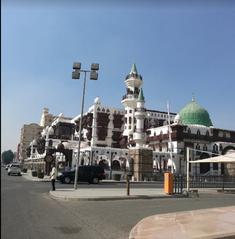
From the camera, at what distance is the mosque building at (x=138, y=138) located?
216ft

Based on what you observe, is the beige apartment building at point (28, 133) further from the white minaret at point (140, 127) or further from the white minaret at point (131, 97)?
the white minaret at point (140, 127)

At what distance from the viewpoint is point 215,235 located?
943 centimetres

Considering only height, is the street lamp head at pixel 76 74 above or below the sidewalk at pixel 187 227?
above

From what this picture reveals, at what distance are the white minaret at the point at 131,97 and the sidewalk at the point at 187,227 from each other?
66.9 meters

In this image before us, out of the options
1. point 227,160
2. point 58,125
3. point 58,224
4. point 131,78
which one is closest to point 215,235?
point 58,224

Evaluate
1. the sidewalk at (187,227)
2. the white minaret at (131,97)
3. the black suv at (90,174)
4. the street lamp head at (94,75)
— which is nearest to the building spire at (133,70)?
the white minaret at (131,97)

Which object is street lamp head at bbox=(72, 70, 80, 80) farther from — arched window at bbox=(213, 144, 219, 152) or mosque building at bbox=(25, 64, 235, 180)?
arched window at bbox=(213, 144, 219, 152)

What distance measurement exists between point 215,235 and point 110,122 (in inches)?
3125

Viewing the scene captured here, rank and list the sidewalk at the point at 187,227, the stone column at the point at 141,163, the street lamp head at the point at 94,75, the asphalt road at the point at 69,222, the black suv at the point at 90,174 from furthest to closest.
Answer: the stone column at the point at 141,163 < the black suv at the point at 90,174 < the street lamp head at the point at 94,75 < the asphalt road at the point at 69,222 < the sidewalk at the point at 187,227

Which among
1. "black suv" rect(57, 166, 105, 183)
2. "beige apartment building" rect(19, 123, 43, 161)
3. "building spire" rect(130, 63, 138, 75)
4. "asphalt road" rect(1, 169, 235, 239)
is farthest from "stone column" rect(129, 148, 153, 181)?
"beige apartment building" rect(19, 123, 43, 161)

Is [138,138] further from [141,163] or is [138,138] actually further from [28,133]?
[28,133]

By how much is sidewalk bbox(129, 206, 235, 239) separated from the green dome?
68.5 metres

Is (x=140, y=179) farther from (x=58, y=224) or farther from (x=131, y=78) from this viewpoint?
(x=58, y=224)

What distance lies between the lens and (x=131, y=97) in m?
80.2
